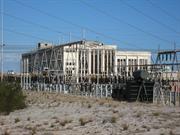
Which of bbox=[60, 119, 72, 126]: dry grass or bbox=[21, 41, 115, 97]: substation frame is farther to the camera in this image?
bbox=[21, 41, 115, 97]: substation frame

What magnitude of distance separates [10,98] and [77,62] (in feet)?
246

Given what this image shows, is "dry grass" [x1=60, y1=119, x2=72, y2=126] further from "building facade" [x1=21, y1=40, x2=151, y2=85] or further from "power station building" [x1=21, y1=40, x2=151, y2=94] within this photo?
"power station building" [x1=21, y1=40, x2=151, y2=94]

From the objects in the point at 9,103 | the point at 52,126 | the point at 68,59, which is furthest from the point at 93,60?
the point at 52,126

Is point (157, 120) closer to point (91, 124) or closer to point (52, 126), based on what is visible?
point (91, 124)

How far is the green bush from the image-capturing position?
112 ft

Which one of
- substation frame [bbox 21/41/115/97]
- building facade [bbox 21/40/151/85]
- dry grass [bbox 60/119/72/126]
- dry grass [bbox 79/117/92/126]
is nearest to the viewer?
dry grass [bbox 79/117/92/126]

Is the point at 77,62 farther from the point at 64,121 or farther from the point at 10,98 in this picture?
the point at 64,121

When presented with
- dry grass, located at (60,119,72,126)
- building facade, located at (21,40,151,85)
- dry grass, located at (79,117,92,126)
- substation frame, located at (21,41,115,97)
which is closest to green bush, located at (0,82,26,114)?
dry grass, located at (60,119,72,126)

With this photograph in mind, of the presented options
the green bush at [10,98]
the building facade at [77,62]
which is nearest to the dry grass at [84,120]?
the green bush at [10,98]

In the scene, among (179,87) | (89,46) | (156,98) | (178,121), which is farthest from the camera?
(89,46)

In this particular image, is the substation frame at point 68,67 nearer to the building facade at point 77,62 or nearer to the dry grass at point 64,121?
the building facade at point 77,62

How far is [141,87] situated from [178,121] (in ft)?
63.4

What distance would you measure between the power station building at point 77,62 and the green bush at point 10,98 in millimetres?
44524

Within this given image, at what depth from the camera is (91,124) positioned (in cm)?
2078
